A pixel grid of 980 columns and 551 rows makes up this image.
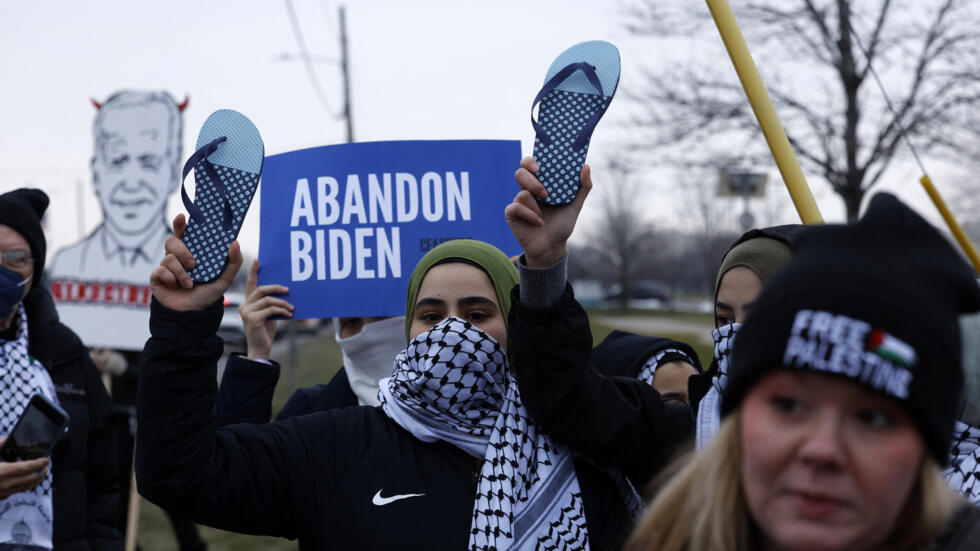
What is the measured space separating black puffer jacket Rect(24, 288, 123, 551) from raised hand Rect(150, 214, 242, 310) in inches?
66.9

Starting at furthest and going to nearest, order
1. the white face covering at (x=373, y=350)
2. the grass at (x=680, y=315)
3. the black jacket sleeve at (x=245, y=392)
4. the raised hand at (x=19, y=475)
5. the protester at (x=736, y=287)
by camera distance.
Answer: the grass at (x=680, y=315), the white face covering at (x=373, y=350), the raised hand at (x=19, y=475), the black jacket sleeve at (x=245, y=392), the protester at (x=736, y=287)

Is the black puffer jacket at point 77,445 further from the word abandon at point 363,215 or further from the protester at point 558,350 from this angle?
the protester at point 558,350

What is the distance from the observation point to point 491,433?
2086 mm

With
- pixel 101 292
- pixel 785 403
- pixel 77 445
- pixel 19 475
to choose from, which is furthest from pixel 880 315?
pixel 101 292

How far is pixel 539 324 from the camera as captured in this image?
1819 millimetres

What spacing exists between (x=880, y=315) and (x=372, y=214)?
86.2 inches

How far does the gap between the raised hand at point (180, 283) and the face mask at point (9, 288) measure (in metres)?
1.55

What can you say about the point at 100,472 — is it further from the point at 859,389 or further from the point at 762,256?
the point at 859,389

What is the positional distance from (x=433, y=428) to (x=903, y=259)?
1.15 meters

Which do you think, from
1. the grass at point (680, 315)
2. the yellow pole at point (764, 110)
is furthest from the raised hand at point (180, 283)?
the grass at point (680, 315)

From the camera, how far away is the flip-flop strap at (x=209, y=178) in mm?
1857

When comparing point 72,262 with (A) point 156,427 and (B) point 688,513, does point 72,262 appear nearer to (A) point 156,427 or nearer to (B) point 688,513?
(A) point 156,427

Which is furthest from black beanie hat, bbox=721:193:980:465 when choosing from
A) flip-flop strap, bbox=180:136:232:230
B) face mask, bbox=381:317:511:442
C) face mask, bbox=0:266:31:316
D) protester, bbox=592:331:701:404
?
face mask, bbox=0:266:31:316

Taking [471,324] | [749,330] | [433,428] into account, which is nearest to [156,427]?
[433,428]
